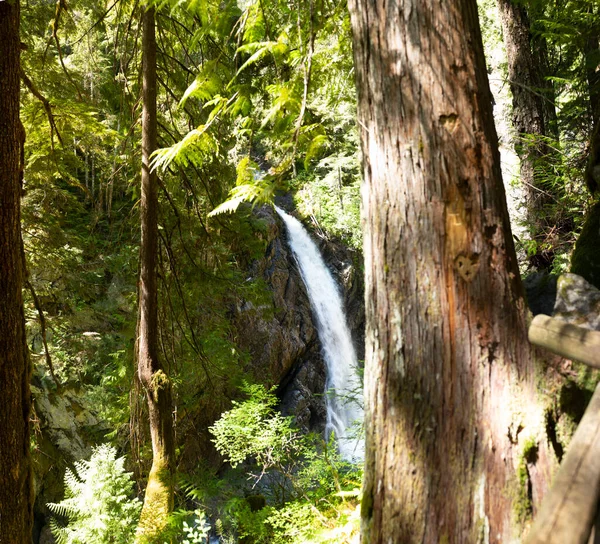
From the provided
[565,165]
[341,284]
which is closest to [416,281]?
[565,165]

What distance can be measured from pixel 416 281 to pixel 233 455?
324 centimetres

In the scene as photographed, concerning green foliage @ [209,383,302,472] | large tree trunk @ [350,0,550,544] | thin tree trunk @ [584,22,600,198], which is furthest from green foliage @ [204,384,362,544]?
thin tree trunk @ [584,22,600,198]

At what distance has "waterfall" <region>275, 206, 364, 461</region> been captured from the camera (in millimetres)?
14594

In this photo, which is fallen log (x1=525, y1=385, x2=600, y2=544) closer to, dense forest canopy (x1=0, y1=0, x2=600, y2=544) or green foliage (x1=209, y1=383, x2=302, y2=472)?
dense forest canopy (x1=0, y1=0, x2=600, y2=544)

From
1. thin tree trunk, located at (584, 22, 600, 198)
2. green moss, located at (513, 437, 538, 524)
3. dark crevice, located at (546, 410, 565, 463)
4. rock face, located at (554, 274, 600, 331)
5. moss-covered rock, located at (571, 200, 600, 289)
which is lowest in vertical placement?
green moss, located at (513, 437, 538, 524)

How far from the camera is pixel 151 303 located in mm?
5445

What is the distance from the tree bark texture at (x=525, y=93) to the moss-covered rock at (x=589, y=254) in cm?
301

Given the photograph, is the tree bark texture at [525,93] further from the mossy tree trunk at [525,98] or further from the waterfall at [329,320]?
the waterfall at [329,320]

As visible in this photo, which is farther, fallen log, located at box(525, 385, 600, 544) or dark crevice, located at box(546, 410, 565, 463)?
dark crevice, located at box(546, 410, 565, 463)

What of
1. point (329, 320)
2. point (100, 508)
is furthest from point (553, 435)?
point (329, 320)

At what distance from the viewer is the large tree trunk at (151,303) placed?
5.36 meters

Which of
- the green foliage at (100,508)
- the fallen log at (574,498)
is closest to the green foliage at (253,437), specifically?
the green foliage at (100,508)

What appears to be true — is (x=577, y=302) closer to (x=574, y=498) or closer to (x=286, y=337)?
(x=574, y=498)

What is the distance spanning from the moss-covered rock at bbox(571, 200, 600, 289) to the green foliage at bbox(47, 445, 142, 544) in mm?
4822
